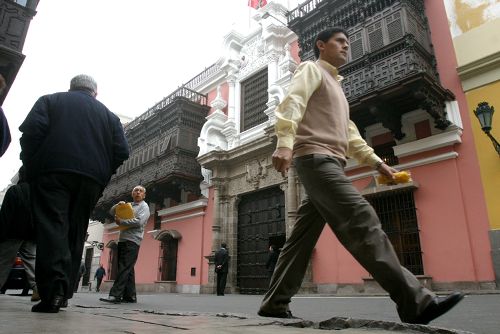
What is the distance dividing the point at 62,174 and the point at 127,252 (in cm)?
266

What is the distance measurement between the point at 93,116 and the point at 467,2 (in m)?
9.84

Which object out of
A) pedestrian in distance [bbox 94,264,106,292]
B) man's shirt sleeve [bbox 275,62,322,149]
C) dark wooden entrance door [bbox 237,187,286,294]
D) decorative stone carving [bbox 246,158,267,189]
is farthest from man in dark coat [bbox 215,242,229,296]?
pedestrian in distance [bbox 94,264,106,292]

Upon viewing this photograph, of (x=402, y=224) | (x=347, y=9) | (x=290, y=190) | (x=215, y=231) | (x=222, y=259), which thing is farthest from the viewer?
(x=215, y=231)

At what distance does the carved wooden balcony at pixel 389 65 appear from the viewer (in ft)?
28.1

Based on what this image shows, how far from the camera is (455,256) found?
8312 mm

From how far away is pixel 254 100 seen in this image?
14.5m

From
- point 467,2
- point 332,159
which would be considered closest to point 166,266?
point 467,2

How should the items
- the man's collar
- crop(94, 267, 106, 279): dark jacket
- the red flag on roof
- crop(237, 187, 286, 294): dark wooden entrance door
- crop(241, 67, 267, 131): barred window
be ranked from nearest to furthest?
the man's collar, crop(237, 187, 286, 294): dark wooden entrance door, crop(241, 67, 267, 131): barred window, the red flag on roof, crop(94, 267, 106, 279): dark jacket

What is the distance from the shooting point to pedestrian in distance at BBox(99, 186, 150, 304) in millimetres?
5119

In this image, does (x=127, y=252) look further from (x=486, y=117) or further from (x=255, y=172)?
(x=255, y=172)

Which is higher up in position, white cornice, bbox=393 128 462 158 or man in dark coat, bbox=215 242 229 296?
white cornice, bbox=393 128 462 158

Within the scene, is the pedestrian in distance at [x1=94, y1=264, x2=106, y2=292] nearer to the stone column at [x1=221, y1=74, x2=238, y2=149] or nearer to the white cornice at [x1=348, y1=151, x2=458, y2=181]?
the stone column at [x1=221, y1=74, x2=238, y2=149]

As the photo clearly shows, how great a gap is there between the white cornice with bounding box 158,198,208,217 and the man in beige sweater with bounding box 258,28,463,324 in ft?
41.0

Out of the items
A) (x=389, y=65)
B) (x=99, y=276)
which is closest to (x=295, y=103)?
(x=389, y=65)
